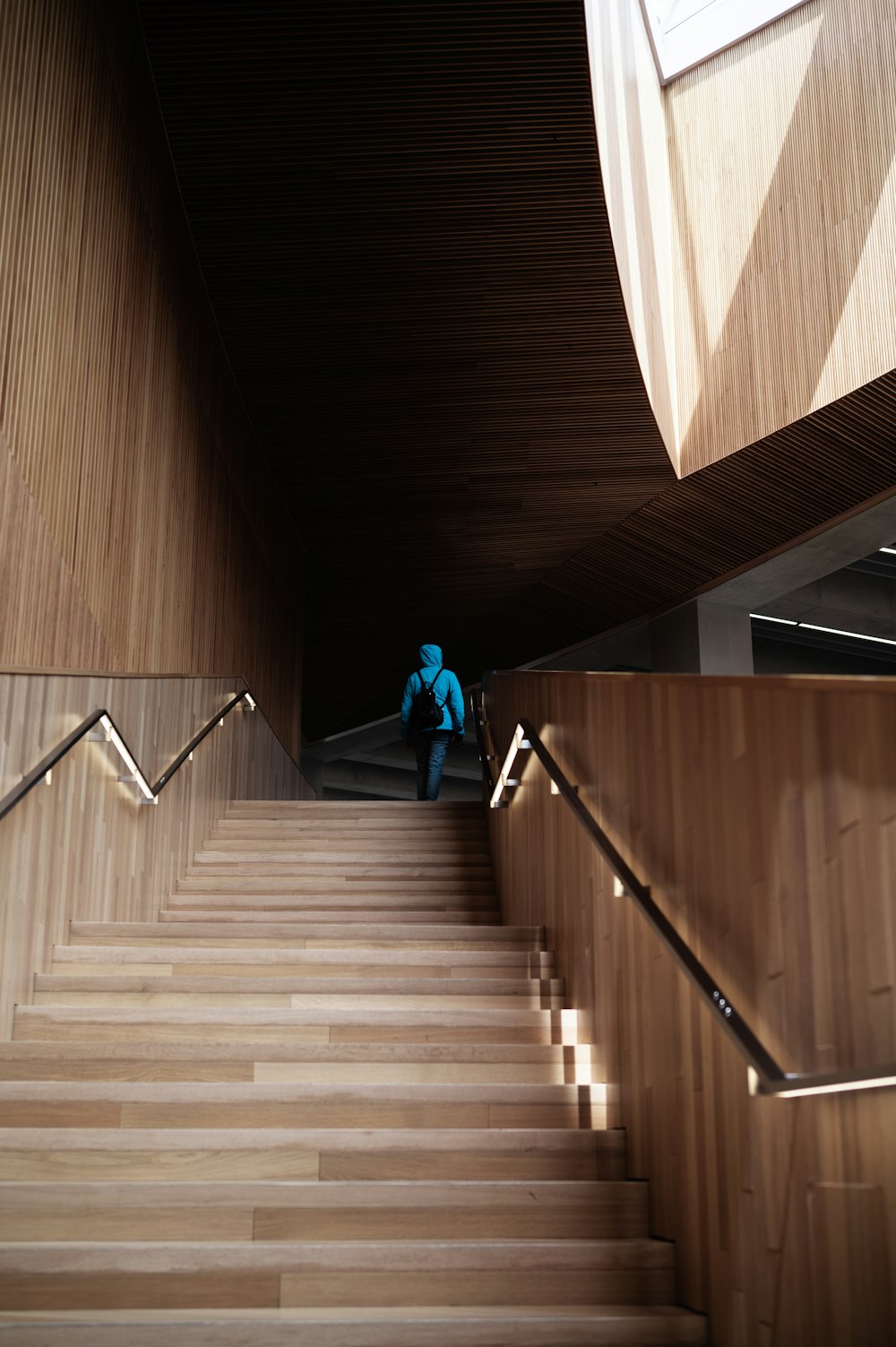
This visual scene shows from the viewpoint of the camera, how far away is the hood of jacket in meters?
9.65

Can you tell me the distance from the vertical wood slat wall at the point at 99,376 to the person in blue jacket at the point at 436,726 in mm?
1581

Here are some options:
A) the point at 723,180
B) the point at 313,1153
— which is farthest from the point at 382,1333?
the point at 723,180

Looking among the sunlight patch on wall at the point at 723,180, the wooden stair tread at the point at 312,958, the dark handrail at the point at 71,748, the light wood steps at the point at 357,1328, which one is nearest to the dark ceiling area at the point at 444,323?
the sunlight patch on wall at the point at 723,180

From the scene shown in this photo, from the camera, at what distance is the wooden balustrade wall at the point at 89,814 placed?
4.47 metres

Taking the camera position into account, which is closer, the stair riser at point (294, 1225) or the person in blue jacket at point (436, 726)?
the stair riser at point (294, 1225)

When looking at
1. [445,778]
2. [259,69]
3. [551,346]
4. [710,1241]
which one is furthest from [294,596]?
[445,778]

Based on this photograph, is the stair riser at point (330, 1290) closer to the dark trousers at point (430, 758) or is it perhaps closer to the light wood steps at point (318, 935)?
the light wood steps at point (318, 935)

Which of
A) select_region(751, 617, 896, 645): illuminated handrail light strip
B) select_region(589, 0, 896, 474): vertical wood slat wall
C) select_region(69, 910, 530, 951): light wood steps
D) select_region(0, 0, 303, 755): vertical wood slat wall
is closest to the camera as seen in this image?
select_region(0, 0, 303, 755): vertical wood slat wall

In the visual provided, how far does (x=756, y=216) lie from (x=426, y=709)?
477cm

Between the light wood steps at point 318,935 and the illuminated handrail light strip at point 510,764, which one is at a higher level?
the illuminated handrail light strip at point 510,764

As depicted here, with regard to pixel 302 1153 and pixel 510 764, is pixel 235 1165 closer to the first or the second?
pixel 302 1153

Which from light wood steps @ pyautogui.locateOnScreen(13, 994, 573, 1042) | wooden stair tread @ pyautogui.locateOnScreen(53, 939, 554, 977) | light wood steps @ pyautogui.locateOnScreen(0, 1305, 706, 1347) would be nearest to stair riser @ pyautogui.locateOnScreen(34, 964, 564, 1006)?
wooden stair tread @ pyautogui.locateOnScreen(53, 939, 554, 977)

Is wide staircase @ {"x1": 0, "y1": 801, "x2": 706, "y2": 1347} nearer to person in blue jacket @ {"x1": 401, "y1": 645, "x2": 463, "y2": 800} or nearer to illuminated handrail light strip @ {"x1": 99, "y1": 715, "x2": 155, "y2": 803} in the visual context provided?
illuminated handrail light strip @ {"x1": 99, "y1": 715, "x2": 155, "y2": 803}

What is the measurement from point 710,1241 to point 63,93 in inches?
199
